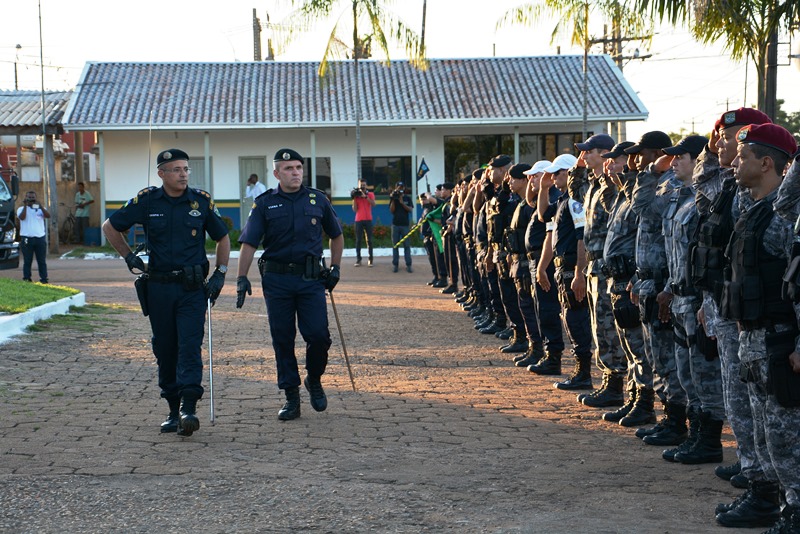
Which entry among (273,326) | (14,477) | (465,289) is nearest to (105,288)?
(465,289)

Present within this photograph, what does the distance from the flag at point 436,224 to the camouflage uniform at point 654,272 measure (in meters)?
12.4

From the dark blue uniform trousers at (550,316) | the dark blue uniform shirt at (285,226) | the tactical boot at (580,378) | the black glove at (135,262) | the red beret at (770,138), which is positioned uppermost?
the red beret at (770,138)

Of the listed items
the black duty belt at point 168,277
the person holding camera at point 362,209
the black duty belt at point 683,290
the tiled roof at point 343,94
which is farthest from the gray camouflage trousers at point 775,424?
the tiled roof at point 343,94

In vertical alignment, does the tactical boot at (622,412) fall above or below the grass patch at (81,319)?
above

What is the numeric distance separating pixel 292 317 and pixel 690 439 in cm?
317

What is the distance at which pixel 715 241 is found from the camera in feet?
18.9

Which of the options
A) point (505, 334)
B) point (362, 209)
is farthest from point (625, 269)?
point (362, 209)

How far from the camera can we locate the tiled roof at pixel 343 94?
110 ft

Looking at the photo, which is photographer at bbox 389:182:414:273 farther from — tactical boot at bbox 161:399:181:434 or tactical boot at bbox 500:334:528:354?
tactical boot at bbox 161:399:181:434

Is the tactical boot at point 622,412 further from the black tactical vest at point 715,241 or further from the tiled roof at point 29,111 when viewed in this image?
the tiled roof at point 29,111

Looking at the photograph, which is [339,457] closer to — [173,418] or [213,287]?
[173,418]

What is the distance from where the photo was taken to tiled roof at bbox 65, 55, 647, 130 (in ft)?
110

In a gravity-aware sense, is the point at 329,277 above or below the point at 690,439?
above

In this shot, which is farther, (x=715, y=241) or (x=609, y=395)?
(x=609, y=395)
